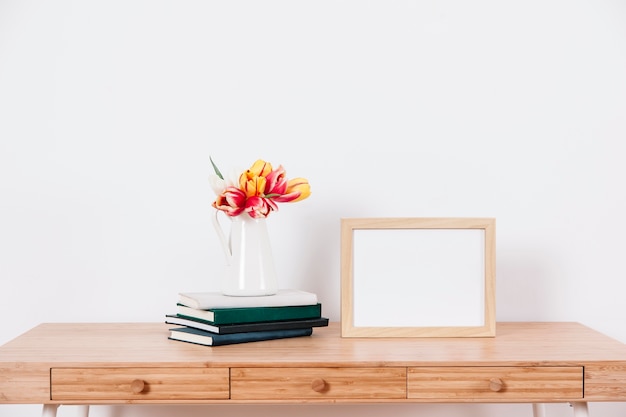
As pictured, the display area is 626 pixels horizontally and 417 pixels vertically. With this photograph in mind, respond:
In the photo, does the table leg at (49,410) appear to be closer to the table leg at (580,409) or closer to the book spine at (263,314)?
the book spine at (263,314)

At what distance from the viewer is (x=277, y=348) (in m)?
1.67

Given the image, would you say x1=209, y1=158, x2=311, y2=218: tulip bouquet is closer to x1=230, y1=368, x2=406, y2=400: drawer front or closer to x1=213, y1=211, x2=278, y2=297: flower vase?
x1=213, y1=211, x2=278, y2=297: flower vase

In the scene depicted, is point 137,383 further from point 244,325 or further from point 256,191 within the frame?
point 256,191

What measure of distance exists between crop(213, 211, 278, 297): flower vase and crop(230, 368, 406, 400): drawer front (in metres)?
0.29

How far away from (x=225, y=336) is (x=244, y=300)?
0.32 feet

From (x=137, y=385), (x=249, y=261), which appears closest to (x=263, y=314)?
(x=249, y=261)

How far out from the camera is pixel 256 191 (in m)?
1.77

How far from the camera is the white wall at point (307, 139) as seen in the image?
2072 millimetres

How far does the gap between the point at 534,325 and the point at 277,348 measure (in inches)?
30.0

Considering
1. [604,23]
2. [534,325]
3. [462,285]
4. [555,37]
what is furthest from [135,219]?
[604,23]

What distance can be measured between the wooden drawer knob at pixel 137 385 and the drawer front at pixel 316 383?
0.60ft

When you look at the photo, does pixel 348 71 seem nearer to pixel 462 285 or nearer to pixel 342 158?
pixel 342 158

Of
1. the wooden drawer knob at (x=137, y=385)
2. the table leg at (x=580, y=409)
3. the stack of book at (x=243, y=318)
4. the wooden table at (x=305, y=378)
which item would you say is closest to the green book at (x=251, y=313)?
the stack of book at (x=243, y=318)

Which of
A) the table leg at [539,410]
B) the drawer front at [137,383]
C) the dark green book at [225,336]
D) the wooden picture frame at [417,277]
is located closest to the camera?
the drawer front at [137,383]
